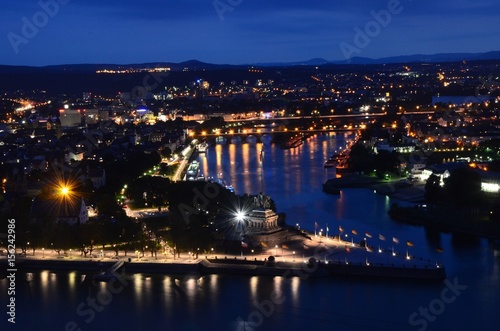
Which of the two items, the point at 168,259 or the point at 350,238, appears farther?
the point at 350,238

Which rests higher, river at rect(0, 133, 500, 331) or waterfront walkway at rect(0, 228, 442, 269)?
waterfront walkway at rect(0, 228, 442, 269)

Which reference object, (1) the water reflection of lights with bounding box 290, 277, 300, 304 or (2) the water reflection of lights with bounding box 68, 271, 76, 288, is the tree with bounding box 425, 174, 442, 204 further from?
(2) the water reflection of lights with bounding box 68, 271, 76, 288

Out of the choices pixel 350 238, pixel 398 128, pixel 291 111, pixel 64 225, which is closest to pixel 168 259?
pixel 64 225

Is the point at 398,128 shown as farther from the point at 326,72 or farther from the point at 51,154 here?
the point at 326,72

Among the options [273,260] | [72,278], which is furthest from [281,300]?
[72,278]

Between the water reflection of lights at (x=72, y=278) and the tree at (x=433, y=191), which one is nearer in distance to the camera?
the water reflection of lights at (x=72, y=278)

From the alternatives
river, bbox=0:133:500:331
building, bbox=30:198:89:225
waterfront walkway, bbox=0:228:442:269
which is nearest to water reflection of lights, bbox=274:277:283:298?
river, bbox=0:133:500:331

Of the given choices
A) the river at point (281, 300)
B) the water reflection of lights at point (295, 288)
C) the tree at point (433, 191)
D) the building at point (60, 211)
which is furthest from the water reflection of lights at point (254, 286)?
the tree at point (433, 191)

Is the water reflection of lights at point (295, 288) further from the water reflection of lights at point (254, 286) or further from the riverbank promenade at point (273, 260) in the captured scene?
the water reflection of lights at point (254, 286)

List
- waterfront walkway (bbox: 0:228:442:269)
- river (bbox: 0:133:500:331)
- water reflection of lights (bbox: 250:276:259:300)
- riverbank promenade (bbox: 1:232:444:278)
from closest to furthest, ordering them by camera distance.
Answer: river (bbox: 0:133:500:331), water reflection of lights (bbox: 250:276:259:300), riverbank promenade (bbox: 1:232:444:278), waterfront walkway (bbox: 0:228:442:269)

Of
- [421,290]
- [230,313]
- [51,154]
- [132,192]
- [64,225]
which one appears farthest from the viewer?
[51,154]

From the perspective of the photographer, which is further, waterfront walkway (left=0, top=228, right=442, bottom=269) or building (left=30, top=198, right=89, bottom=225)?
building (left=30, top=198, right=89, bottom=225)
